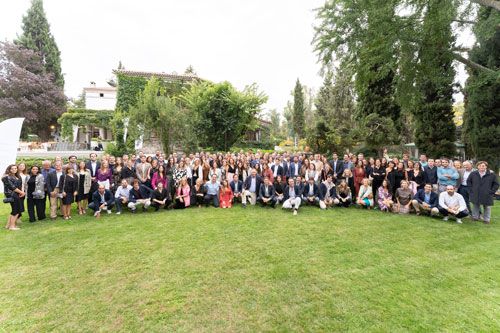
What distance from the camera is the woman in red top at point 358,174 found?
27.6 ft

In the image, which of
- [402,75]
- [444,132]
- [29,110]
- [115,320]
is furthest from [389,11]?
[29,110]

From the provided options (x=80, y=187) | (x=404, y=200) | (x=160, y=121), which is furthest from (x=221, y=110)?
(x=404, y=200)

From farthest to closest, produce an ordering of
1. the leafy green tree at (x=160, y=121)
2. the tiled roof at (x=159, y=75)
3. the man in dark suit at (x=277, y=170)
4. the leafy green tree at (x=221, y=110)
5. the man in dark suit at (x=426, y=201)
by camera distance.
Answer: the tiled roof at (x=159, y=75) < the leafy green tree at (x=221, y=110) < the leafy green tree at (x=160, y=121) < the man in dark suit at (x=277, y=170) < the man in dark suit at (x=426, y=201)

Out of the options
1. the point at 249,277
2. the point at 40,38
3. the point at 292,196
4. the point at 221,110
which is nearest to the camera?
the point at 249,277

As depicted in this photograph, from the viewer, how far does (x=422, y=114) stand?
15.2m

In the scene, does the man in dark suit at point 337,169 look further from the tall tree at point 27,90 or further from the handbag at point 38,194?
the tall tree at point 27,90

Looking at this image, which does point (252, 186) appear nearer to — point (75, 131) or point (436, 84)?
point (436, 84)

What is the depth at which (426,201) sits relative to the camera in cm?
722

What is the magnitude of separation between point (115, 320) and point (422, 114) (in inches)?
697

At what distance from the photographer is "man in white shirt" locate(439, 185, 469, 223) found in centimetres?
664

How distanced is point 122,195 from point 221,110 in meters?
13.2

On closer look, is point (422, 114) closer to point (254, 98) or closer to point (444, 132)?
point (444, 132)

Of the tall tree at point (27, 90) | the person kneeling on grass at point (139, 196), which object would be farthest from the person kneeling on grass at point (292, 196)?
the tall tree at point (27, 90)

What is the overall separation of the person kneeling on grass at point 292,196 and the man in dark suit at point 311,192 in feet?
1.12
